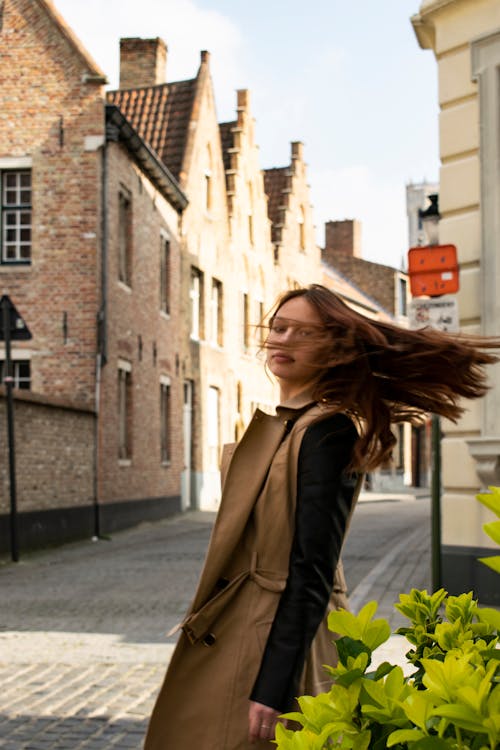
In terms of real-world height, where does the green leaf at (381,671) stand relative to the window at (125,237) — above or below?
below

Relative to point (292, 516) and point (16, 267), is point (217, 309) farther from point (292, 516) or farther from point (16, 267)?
point (292, 516)

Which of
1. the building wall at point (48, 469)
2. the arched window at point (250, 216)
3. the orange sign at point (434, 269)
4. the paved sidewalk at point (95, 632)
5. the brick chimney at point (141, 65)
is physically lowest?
the paved sidewalk at point (95, 632)

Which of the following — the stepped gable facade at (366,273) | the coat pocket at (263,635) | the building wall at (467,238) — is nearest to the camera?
the coat pocket at (263,635)

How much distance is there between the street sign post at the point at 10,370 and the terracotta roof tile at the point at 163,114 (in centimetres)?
1336

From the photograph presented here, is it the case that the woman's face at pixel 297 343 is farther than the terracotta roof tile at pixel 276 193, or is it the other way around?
the terracotta roof tile at pixel 276 193

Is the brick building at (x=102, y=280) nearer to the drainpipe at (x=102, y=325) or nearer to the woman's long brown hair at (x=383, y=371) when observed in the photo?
the drainpipe at (x=102, y=325)

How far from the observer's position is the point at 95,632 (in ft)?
29.9

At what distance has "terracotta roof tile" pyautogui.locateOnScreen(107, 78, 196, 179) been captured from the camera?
28.7 m

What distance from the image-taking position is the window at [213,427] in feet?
99.0

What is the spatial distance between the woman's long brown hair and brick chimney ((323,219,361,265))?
54124mm

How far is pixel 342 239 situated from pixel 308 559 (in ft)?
182

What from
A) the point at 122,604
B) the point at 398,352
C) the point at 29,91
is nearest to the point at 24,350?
the point at 29,91

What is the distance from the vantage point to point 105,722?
601 centimetres

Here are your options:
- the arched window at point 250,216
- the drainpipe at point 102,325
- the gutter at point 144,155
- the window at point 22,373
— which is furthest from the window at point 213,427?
the drainpipe at point 102,325
